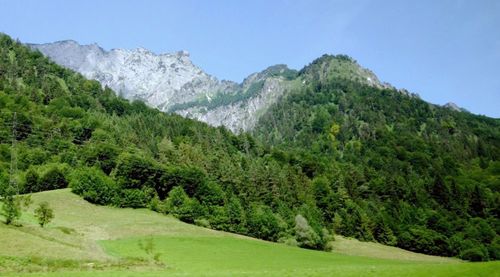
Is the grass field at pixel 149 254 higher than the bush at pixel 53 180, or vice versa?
the bush at pixel 53 180

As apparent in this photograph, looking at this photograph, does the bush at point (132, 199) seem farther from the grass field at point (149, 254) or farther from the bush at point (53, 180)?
the bush at point (53, 180)

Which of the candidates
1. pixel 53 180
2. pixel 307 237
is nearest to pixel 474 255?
pixel 307 237

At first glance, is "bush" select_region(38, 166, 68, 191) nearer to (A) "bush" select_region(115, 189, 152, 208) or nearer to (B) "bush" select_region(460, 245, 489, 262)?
(A) "bush" select_region(115, 189, 152, 208)

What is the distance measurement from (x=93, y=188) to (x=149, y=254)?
62.8 metres

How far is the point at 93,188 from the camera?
135 metres

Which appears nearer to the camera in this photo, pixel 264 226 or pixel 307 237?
pixel 307 237

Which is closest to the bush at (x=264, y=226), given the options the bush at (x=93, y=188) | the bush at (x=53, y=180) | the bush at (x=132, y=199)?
the bush at (x=132, y=199)

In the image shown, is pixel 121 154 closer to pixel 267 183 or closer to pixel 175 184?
pixel 175 184

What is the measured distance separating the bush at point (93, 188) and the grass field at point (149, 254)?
2.80 meters

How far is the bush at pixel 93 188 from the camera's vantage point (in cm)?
13338

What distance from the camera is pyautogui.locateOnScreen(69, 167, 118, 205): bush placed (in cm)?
13338

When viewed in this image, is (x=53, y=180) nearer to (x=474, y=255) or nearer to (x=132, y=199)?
(x=132, y=199)

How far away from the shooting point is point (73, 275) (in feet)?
160

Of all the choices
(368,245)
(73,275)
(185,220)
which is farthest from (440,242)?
(73,275)
